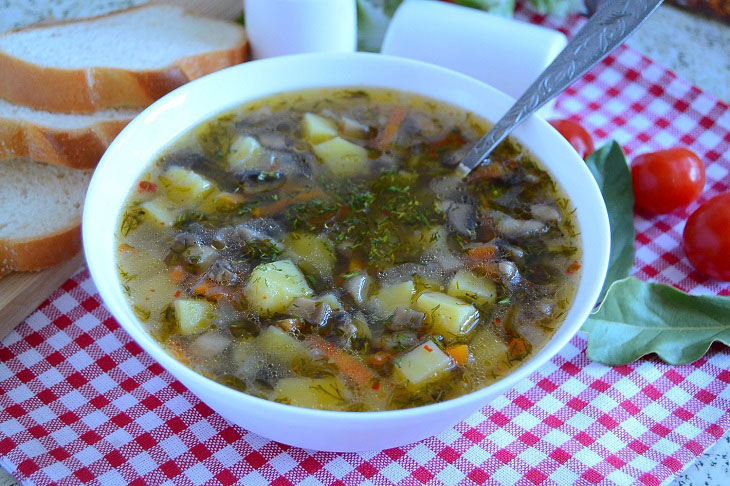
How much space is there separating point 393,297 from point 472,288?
0.26 m

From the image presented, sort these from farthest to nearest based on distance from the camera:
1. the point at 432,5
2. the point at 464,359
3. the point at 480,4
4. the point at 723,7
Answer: the point at 723,7
the point at 480,4
the point at 432,5
the point at 464,359

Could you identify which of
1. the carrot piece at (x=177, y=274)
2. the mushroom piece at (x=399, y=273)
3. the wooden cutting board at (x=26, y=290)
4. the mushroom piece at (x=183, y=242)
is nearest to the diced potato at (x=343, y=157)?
the mushroom piece at (x=399, y=273)

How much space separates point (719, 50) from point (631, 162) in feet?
4.41

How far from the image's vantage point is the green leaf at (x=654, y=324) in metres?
2.64

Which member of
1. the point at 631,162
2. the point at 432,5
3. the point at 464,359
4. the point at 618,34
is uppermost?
the point at 618,34

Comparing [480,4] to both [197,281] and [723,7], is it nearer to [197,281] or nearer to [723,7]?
[723,7]

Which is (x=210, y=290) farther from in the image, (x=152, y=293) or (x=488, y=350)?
(x=488, y=350)

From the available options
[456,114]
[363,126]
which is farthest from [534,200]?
[363,126]

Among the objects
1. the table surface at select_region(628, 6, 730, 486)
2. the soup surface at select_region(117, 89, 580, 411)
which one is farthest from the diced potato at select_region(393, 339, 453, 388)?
the table surface at select_region(628, 6, 730, 486)

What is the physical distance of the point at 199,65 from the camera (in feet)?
11.7

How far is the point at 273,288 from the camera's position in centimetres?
236

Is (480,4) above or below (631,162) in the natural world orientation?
above

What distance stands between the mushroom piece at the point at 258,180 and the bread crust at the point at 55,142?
730mm

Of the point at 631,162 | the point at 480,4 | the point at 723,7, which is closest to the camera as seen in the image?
the point at 631,162
